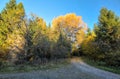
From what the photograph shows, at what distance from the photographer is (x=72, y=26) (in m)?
37.1

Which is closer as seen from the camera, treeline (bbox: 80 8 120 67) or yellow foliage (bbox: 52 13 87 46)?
treeline (bbox: 80 8 120 67)

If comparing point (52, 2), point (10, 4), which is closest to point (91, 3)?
point (52, 2)

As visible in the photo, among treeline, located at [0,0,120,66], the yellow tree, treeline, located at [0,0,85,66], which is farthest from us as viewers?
the yellow tree

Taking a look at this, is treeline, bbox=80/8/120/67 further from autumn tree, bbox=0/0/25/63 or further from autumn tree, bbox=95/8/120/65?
autumn tree, bbox=0/0/25/63

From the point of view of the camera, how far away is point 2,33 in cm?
2530

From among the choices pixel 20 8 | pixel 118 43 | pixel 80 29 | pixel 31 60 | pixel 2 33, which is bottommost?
pixel 31 60

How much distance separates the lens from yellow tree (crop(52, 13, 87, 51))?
36.7 metres

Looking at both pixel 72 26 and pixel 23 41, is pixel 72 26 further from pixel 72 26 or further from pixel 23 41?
pixel 23 41

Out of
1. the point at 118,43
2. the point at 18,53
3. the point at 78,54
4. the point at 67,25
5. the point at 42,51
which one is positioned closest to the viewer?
the point at 18,53

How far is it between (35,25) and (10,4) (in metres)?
9.31

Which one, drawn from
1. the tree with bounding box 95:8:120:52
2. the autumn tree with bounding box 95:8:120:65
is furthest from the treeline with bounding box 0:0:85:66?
the tree with bounding box 95:8:120:52

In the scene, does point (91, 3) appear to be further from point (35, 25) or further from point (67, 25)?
point (67, 25)

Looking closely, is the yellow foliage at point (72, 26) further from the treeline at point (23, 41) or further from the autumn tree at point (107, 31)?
the treeline at point (23, 41)

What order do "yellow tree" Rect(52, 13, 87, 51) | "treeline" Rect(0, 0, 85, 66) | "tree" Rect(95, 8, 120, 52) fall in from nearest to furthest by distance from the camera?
"treeline" Rect(0, 0, 85, 66), "tree" Rect(95, 8, 120, 52), "yellow tree" Rect(52, 13, 87, 51)
